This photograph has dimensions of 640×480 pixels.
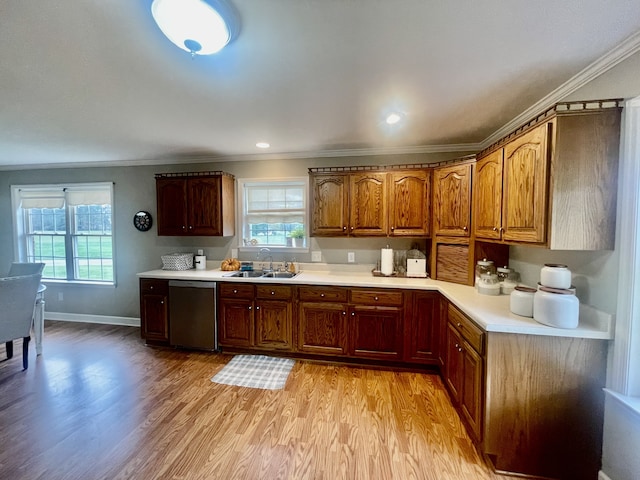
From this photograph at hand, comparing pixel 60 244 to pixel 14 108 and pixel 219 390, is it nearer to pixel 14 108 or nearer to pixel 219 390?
pixel 14 108

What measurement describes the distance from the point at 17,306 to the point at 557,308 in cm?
466

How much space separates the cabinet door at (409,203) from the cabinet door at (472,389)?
52.9 inches

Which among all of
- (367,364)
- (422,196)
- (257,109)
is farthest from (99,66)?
(367,364)

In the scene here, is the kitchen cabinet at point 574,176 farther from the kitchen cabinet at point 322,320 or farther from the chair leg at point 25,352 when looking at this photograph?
the chair leg at point 25,352

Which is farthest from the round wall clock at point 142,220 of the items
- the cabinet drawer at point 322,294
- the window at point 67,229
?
the cabinet drawer at point 322,294

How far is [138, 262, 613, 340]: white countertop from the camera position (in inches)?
60.9

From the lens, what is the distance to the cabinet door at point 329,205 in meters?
3.11

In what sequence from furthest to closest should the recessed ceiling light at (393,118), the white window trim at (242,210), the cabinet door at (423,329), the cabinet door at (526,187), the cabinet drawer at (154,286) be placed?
the white window trim at (242,210) < the cabinet drawer at (154,286) < the cabinet door at (423,329) < the recessed ceiling light at (393,118) < the cabinet door at (526,187)

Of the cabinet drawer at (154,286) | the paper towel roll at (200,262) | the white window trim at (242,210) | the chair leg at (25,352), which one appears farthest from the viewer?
the paper towel roll at (200,262)

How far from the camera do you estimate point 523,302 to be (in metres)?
1.79

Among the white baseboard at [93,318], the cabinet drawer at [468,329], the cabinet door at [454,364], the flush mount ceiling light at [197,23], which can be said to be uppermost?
the flush mount ceiling light at [197,23]

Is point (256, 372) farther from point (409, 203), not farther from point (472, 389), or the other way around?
point (409, 203)

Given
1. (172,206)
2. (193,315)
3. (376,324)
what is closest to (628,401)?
(376,324)

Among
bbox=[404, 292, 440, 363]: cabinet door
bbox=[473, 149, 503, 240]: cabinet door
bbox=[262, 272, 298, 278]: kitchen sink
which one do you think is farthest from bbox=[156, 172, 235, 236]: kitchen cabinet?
bbox=[473, 149, 503, 240]: cabinet door
